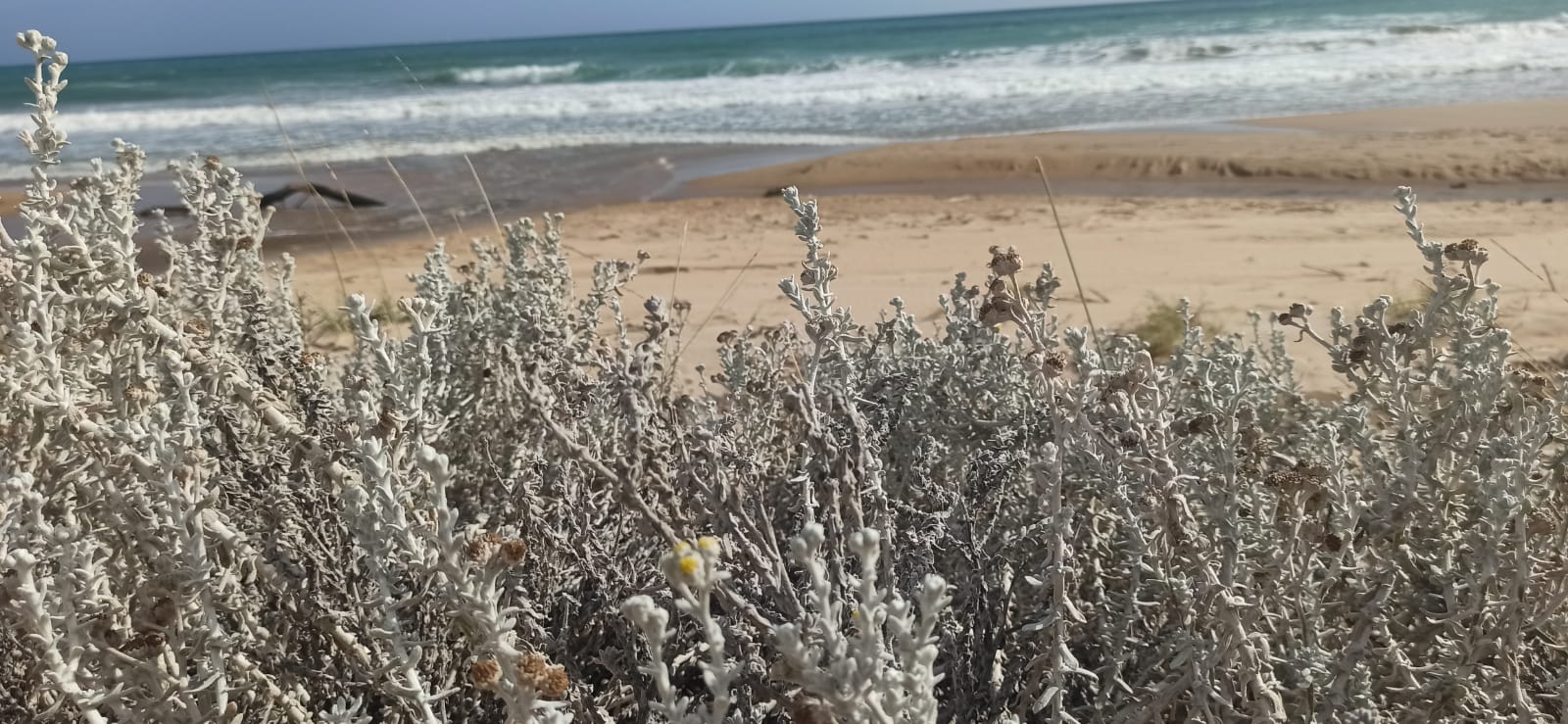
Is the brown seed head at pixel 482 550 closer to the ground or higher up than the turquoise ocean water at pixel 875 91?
higher up

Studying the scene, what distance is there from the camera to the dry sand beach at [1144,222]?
19.0 ft

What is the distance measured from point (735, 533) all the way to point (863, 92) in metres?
21.2

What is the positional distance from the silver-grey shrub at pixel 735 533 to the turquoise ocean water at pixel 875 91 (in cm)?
680

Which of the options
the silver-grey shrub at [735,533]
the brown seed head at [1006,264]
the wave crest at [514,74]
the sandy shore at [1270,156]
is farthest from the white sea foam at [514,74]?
the brown seed head at [1006,264]

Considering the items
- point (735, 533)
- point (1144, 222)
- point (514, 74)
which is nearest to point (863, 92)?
point (1144, 222)

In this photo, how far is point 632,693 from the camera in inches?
70.8

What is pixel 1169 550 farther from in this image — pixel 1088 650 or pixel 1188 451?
pixel 1188 451

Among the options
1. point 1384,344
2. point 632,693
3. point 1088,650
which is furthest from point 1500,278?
point 632,693

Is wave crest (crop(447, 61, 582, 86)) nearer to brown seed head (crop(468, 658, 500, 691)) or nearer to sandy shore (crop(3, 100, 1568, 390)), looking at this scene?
sandy shore (crop(3, 100, 1568, 390))

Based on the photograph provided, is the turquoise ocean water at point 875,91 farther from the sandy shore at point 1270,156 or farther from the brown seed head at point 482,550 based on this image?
the brown seed head at point 482,550

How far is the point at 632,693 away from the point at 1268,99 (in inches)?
692

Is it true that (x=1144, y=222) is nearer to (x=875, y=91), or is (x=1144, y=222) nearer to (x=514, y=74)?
(x=875, y=91)

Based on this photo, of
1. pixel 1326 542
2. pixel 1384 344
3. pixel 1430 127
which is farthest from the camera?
pixel 1430 127

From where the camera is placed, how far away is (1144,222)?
8.09 metres
